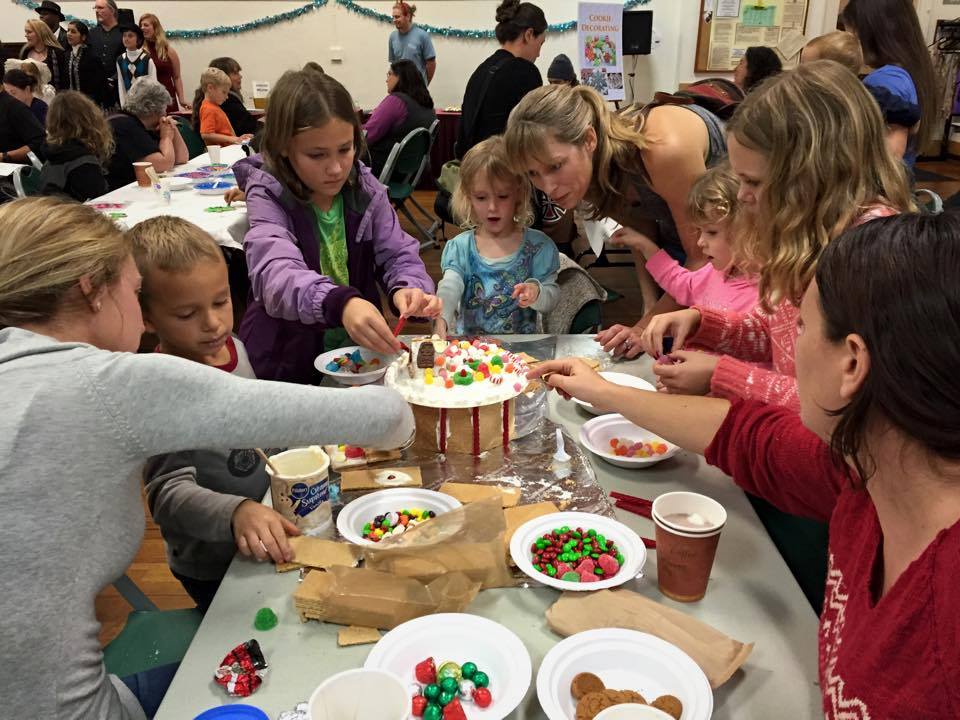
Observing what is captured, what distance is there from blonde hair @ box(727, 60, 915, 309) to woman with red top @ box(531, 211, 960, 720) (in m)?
0.53

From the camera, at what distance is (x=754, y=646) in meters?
1.00

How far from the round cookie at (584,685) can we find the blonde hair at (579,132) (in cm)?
157

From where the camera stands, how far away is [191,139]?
19.2ft

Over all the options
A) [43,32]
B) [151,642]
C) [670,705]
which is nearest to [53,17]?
[43,32]

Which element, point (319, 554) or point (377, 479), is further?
point (377, 479)

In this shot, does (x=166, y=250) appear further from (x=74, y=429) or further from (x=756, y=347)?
(x=756, y=347)

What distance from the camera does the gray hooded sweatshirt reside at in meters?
0.87

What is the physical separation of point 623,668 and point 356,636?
0.37 metres

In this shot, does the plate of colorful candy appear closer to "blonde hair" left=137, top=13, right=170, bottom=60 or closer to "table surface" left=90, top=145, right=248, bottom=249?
"table surface" left=90, top=145, right=248, bottom=249

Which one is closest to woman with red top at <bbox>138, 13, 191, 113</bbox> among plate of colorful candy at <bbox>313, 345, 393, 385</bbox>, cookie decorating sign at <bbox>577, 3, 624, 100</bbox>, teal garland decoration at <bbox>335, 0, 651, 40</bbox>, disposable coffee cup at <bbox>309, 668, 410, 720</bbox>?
teal garland decoration at <bbox>335, 0, 651, 40</bbox>

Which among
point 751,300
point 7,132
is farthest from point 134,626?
point 7,132

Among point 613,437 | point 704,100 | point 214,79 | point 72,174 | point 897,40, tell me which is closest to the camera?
point 613,437

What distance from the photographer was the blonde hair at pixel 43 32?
22.6ft

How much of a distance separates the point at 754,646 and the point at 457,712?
42cm
